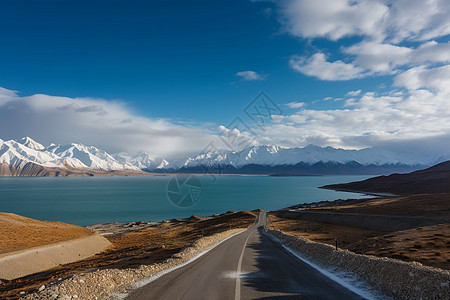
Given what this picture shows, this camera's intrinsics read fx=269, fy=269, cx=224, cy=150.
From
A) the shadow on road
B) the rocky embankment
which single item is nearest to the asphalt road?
the shadow on road

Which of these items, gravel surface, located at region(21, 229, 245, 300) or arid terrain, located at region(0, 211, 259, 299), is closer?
gravel surface, located at region(21, 229, 245, 300)

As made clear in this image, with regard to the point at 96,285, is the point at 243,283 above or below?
below

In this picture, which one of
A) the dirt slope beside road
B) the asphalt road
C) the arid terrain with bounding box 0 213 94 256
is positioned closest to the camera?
the asphalt road

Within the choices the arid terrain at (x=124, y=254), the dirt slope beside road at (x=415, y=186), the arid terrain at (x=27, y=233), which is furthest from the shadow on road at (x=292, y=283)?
the dirt slope beside road at (x=415, y=186)

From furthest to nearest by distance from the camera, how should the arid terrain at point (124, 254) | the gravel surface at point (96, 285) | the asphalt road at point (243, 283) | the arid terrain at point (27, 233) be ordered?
the arid terrain at point (27, 233), the arid terrain at point (124, 254), the asphalt road at point (243, 283), the gravel surface at point (96, 285)

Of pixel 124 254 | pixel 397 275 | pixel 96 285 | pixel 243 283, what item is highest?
pixel 397 275

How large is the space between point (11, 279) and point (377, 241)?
31466 mm

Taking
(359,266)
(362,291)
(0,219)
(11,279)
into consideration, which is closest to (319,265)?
(359,266)

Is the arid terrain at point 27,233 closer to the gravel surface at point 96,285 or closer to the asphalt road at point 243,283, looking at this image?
the gravel surface at point 96,285

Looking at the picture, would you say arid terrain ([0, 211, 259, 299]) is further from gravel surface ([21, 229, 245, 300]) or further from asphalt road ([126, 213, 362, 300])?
asphalt road ([126, 213, 362, 300])

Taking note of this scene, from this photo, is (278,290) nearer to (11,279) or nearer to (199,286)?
(199,286)

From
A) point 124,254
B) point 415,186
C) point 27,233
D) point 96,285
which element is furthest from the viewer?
point 415,186

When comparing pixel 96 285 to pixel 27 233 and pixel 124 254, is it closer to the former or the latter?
pixel 124 254

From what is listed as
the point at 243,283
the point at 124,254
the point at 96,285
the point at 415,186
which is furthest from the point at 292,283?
the point at 415,186
